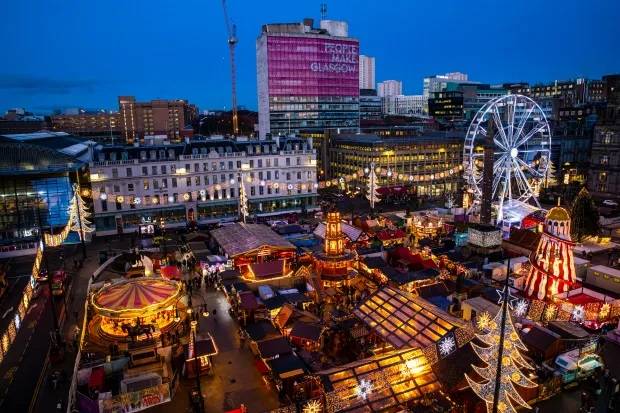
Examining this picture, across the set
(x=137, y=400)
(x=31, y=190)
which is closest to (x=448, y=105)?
(x=31, y=190)

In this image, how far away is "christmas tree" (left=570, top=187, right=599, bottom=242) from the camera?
5016cm

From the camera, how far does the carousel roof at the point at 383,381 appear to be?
66.3 ft

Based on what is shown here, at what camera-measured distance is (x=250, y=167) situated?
217ft

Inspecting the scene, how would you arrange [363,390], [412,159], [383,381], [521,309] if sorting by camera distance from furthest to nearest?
[412,159]
[521,309]
[383,381]
[363,390]

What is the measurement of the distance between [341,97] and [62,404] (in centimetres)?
10438

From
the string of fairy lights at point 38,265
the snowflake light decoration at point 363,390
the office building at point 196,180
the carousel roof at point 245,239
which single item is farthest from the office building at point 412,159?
the snowflake light decoration at point 363,390

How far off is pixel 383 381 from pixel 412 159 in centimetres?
6400

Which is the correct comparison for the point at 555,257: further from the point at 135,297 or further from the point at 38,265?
the point at 38,265

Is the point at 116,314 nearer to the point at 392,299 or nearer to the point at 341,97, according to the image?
the point at 392,299

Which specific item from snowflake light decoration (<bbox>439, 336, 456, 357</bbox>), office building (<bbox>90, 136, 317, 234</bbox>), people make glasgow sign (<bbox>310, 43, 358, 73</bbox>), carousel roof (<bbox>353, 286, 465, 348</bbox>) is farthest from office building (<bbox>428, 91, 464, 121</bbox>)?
snowflake light decoration (<bbox>439, 336, 456, 357</bbox>)

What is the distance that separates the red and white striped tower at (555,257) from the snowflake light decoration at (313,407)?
22.3m

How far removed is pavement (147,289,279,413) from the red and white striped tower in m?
22.6

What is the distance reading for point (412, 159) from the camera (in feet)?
265

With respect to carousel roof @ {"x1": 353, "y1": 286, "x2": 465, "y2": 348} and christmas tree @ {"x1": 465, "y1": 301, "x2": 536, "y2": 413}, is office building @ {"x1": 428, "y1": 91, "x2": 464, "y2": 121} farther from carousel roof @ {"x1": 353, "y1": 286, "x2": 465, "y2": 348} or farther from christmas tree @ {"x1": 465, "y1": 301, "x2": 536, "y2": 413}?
christmas tree @ {"x1": 465, "y1": 301, "x2": 536, "y2": 413}
